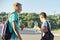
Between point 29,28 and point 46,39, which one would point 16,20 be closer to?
point 46,39

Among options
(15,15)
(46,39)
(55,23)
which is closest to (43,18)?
A: (46,39)

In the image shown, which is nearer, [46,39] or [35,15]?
[46,39]

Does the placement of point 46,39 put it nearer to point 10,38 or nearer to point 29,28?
point 10,38

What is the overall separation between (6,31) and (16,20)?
0.29 m

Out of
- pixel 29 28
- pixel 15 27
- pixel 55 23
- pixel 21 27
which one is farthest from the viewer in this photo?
pixel 55 23

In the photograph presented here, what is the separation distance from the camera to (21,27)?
18.4ft

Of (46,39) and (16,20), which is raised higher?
(16,20)

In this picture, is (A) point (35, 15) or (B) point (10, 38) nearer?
(B) point (10, 38)

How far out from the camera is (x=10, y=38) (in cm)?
531

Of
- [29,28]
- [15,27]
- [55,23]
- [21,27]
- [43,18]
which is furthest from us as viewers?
[55,23]

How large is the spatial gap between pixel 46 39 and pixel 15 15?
1176 mm

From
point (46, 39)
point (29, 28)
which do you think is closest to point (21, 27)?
point (46, 39)

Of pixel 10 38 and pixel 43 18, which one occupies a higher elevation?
pixel 43 18

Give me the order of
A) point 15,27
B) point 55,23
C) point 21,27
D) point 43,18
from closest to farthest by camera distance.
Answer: point 15,27
point 21,27
point 43,18
point 55,23
